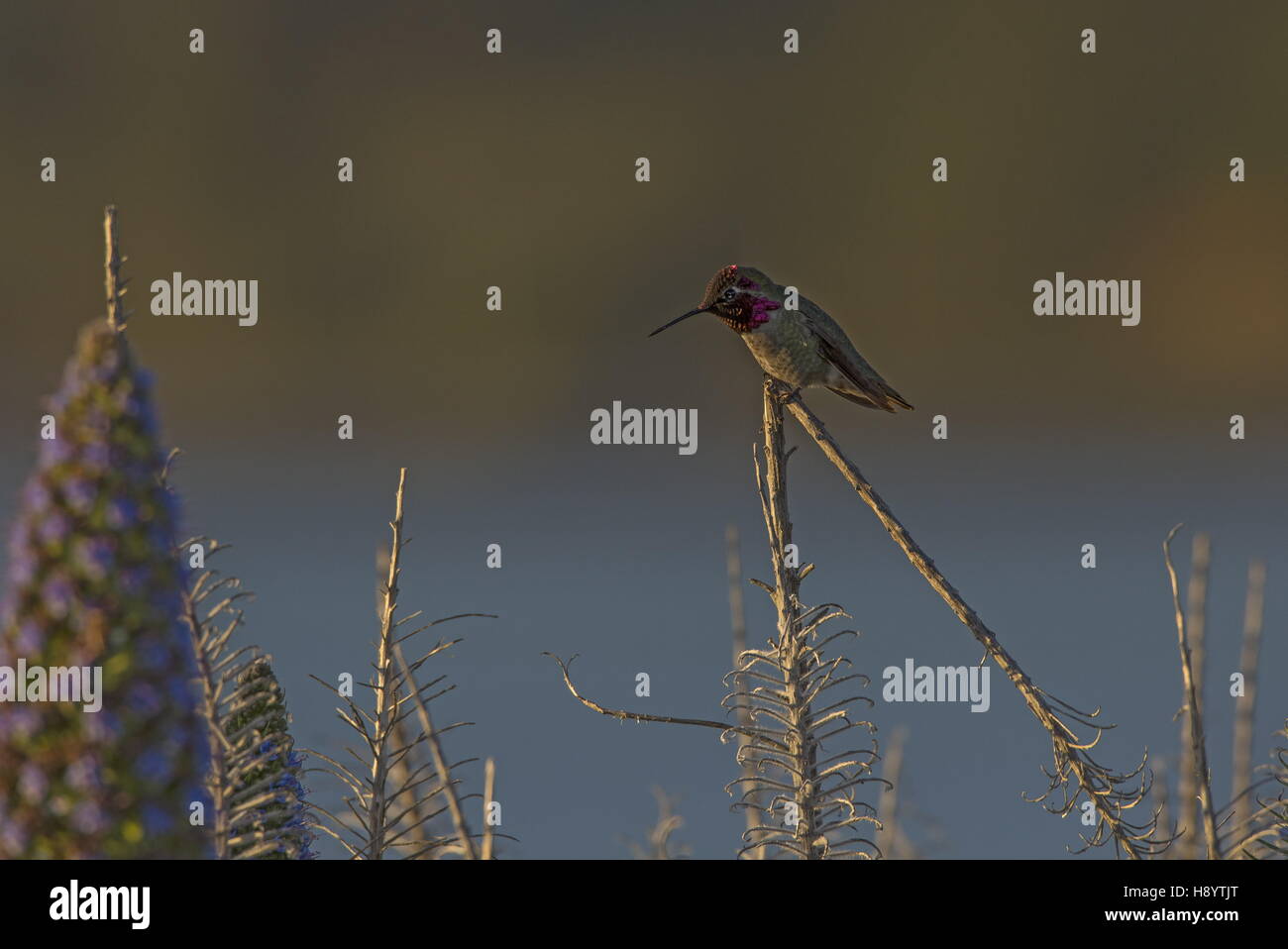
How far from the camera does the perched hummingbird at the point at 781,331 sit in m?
4.18

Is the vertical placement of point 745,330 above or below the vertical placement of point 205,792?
above

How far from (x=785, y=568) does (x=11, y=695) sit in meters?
1.61

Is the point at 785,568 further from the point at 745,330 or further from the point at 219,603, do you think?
the point at 745,330

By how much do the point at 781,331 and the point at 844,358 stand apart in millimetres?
298

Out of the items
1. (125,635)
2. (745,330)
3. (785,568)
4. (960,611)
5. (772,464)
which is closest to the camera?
(125,635)

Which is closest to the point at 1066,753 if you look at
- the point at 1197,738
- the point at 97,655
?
the point at 1197,738

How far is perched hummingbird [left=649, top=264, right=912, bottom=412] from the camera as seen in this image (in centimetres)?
418

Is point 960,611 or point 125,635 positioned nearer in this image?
point 125,635

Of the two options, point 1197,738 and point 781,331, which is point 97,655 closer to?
point 1197,738

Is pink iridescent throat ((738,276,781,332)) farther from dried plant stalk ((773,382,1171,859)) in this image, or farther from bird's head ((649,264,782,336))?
dried plant stalk ((773,382,1171,859))

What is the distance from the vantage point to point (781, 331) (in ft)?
14.1

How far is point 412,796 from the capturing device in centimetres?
208
